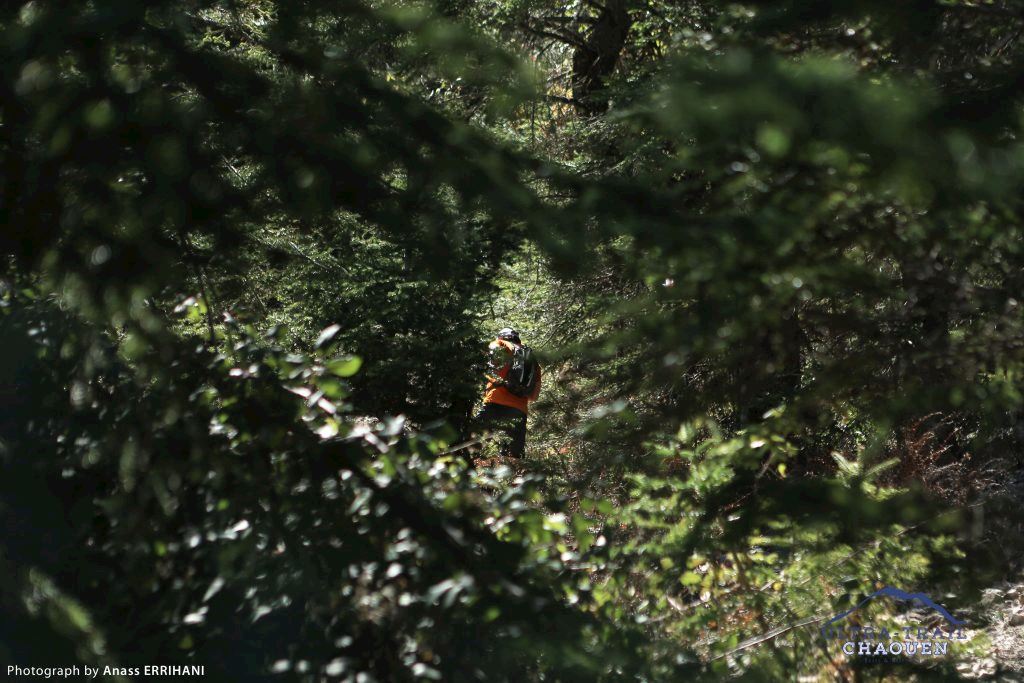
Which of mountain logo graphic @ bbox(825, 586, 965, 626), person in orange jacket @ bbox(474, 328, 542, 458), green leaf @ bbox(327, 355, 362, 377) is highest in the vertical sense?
person in orange jacket @ bbox(474, 328, 542, 458)

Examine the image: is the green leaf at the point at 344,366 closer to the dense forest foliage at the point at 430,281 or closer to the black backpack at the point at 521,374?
the dense forest foliage at the point at 430,281

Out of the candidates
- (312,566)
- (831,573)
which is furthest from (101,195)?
(831,573)

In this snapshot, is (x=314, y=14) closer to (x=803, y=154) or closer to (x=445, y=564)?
(x=803, y=154)

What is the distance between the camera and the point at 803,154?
7.39 ft

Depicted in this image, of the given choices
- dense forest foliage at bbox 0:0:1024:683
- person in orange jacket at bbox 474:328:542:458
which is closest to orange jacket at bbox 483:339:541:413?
person in orange jacket at bbox 474:328:542:458

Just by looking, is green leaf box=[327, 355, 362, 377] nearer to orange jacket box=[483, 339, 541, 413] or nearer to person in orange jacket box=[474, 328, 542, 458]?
person in orange jacket box=[474, 328, 542, 458]

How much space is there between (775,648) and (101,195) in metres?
2.26

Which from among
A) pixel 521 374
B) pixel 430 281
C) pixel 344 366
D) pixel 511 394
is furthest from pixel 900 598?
pixel 511 394

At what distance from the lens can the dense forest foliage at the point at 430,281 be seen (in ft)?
7.57

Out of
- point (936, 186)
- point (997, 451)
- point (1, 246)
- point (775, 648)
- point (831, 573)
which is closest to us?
point (936, 186)

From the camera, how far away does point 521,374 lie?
7949 millimetres

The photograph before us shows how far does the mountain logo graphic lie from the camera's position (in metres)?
3.20

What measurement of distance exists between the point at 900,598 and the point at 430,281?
6.66ft

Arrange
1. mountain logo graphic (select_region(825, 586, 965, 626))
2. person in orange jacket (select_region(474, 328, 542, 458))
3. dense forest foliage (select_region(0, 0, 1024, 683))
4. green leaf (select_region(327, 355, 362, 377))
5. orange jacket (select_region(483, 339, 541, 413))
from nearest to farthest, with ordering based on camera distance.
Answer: dense forest foliage (select_region(0, 0, 1024, 683)) < green leaf (select_region(327, 355, 362, 377)) < mountain logo graphic (select_region(825, 586, 965, 626)) < person in orange jacket (select_region(474, 328, 542, 458)) < orange jacket (select_region(483, 339, 541, 413))
